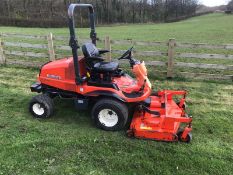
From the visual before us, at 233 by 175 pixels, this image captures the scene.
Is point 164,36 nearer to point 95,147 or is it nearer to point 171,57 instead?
point 171,57

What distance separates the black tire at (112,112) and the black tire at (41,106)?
3.31ft

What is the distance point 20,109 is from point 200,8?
96440mm

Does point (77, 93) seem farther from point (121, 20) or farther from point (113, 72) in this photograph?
point (121, 20)

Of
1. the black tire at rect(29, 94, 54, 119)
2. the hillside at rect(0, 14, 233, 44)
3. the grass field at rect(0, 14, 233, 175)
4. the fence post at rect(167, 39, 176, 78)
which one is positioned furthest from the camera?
the hillside at rect(0, 14, 233, 44)

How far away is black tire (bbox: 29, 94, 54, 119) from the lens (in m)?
5.43

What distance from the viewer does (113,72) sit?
510 cm

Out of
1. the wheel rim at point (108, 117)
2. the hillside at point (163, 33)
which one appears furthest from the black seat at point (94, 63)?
the hillside at point (163, 33)

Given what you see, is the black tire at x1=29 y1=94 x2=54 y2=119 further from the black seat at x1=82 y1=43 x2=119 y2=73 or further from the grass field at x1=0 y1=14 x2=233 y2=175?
the black seat at x1=82 y1=43 x2=119 y2=73

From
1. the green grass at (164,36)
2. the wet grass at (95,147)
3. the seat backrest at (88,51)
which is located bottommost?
the wet grass at (95,147)

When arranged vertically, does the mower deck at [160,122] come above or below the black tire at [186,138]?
above

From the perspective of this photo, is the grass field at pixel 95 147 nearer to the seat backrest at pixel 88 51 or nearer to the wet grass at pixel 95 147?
the wet grass at pixel 95 147

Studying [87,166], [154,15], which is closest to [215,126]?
[87,166]

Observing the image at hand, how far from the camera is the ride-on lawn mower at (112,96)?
15.4ft

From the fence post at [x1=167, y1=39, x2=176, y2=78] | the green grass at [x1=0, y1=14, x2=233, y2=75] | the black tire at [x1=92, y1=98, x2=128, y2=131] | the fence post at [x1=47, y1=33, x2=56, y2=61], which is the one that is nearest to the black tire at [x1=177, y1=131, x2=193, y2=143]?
the black tire at [x1=92, y1=98, x2=128, y2=131]
